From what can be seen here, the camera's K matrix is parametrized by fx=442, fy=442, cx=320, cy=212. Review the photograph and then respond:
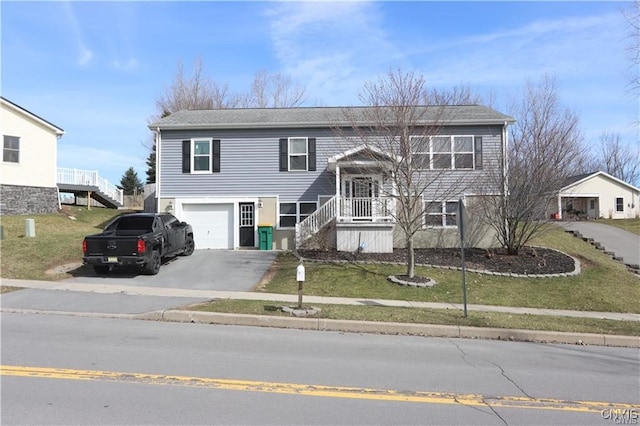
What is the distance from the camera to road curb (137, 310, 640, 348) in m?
8.28

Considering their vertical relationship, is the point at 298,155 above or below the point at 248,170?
above

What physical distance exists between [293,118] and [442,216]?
844 cm

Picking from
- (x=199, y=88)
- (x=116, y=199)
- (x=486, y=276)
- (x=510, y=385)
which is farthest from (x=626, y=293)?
(x=199, y=88)

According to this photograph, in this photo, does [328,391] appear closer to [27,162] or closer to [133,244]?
[133,244]

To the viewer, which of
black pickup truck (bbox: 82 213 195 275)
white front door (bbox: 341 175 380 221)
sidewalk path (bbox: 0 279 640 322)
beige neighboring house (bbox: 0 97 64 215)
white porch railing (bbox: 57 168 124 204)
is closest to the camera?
sidewalk path (bbox: 0 279 640 322)

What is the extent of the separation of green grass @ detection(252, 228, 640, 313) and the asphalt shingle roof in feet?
22.5

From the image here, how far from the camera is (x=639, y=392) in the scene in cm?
531

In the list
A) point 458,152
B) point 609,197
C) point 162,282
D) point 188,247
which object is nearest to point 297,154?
point 188,247

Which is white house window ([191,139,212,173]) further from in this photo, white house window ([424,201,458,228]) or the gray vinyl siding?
white house window ([424,201,458,228])

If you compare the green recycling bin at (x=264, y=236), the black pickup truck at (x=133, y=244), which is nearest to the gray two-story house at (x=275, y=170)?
the green recycling bin at (x=264, y=236)

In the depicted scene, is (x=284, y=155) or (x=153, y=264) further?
(x=284, y=155)

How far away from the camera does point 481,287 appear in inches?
534

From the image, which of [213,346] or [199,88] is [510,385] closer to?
[213,346]

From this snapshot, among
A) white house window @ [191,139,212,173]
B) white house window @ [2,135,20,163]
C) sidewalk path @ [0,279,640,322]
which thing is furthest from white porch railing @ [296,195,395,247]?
white house window @ [2,135,20,163]
